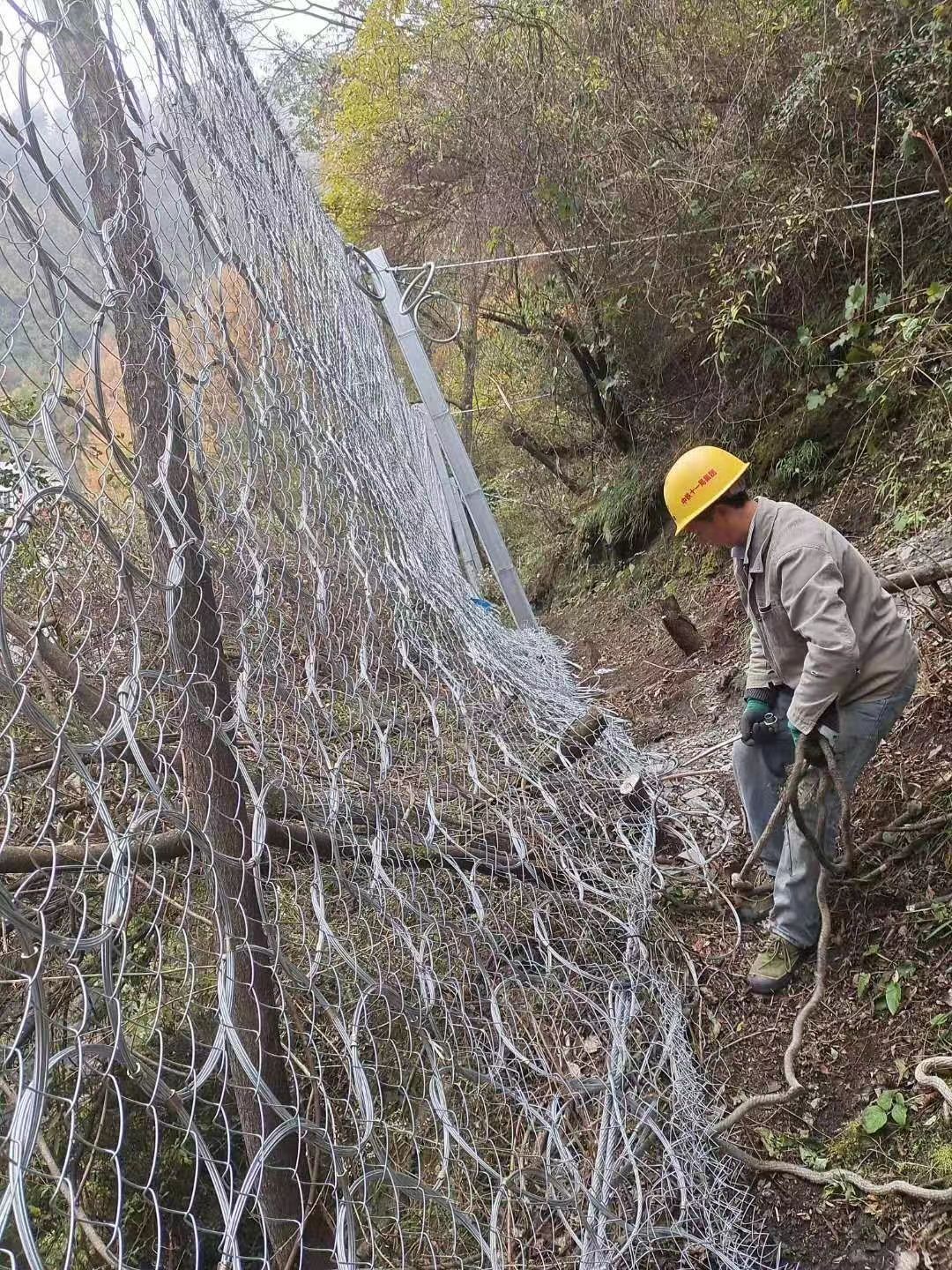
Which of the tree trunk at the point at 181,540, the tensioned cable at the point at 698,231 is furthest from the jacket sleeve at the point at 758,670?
the tensioned cable at the point at 698,231

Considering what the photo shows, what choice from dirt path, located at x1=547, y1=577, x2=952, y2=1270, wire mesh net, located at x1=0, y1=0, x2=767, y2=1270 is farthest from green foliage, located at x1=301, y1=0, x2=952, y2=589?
wire mesh net, located at x1=0, y1=0, x2=767, y2=1270

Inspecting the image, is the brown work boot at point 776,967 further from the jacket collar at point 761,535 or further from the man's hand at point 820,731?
the jacket collar at point 761,535

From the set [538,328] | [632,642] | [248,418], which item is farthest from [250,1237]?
[538,328]

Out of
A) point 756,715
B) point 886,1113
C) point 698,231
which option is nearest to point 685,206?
point 698,231

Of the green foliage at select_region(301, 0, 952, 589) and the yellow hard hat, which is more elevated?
the green foliage at select_region(301, 0, 952, 589)

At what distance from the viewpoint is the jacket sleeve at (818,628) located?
2049 mm

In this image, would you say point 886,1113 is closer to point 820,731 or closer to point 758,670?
point 820,731

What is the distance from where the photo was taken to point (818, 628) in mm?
2061

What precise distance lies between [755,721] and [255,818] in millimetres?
1706

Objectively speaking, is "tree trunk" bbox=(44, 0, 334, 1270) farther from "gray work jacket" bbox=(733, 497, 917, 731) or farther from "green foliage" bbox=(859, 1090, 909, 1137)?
"gray work jacket" bbox=(733, 497, 917, 731)

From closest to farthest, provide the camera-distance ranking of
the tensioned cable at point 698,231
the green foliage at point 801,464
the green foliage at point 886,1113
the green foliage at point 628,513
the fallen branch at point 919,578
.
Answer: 1. the green foliage at point 886,1113
2. the fallen branch at point 919,578
3. the tensioned cable at point 698,231
4. the green foliage at point 801,464
5. the green foliage at point 628,513

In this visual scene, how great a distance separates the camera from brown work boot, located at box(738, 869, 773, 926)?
2.63 meters

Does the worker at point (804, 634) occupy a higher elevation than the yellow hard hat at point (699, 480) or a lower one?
lower

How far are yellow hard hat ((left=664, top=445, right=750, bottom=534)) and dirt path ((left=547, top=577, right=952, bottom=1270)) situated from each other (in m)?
1.16
